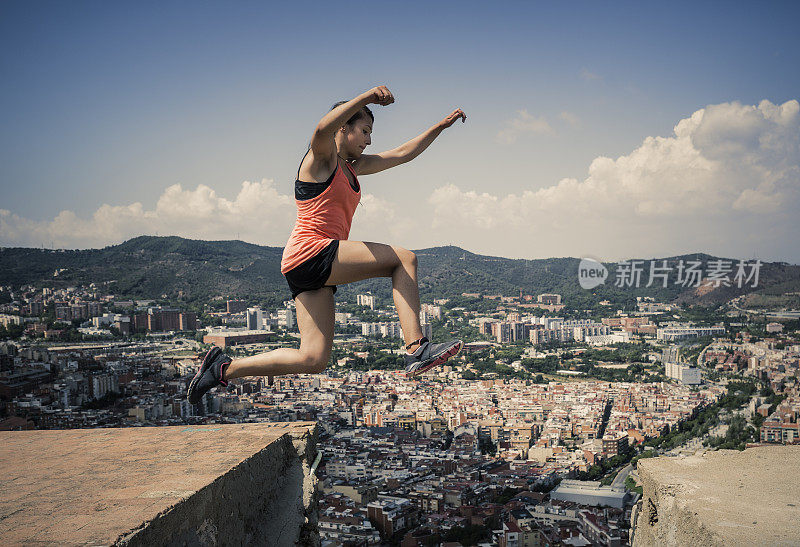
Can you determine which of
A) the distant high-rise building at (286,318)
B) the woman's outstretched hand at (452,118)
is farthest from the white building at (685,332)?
the woman's outstretched hand at (452,118)

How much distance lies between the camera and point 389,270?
7.77 feet

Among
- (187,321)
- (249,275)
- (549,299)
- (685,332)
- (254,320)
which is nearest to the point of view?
(254,320)

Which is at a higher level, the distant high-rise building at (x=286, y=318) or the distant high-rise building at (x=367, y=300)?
the distant high-rise building at (x=367, y=300)

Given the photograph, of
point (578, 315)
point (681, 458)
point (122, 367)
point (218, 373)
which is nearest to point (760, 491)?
point (681, 458)

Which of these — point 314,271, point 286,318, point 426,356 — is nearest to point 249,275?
point 286,318

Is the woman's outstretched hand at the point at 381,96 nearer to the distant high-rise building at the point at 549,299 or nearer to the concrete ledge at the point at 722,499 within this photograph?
the concrete ledge at the point at 722,499

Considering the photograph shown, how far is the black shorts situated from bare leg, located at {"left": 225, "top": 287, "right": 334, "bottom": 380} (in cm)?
4

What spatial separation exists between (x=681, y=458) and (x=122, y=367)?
2673 centimetres

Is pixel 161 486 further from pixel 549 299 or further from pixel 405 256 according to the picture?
pixel 549 299

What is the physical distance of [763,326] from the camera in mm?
36250

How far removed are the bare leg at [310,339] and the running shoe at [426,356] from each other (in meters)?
0.33

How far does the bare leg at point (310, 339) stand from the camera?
94.9 inches

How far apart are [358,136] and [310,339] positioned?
0.79 meters

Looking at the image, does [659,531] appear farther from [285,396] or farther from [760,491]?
[285,396]
